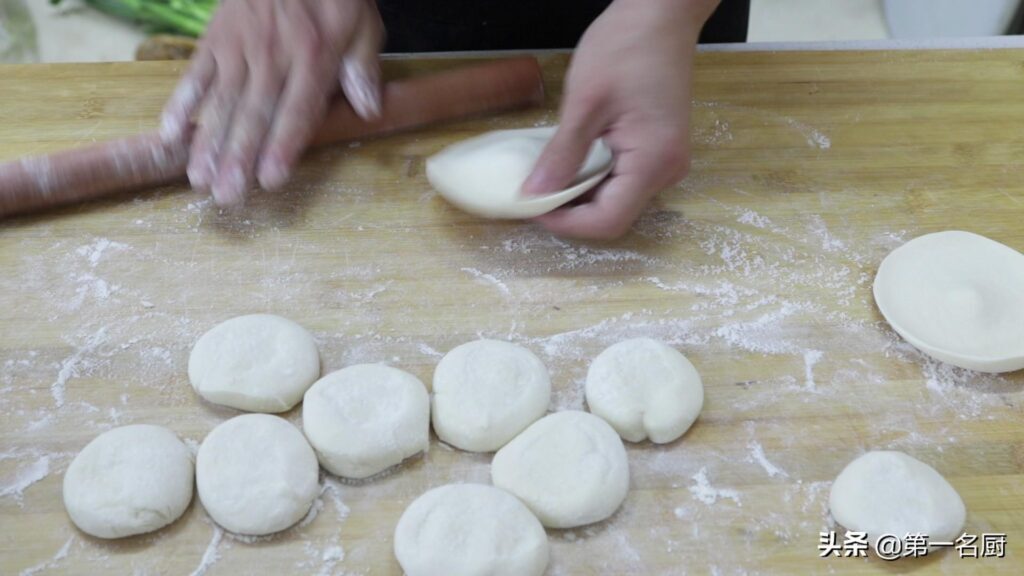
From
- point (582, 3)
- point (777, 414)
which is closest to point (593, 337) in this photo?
point (777, 414)

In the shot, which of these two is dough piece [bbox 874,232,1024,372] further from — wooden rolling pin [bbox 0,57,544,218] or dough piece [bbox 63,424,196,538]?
dough piece [bbox 63,424,196,538]

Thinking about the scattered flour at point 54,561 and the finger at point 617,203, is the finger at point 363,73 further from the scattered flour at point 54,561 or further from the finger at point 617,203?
the scattered flour at point 54,561

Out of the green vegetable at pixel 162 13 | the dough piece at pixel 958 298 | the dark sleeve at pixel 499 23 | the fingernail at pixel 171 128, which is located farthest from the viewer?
the green vegetable at pixel 162 13

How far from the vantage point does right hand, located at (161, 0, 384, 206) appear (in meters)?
1.54

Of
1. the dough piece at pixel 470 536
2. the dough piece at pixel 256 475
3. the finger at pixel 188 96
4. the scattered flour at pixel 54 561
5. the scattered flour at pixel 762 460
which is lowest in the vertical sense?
the scattered flour at pixel 762 460

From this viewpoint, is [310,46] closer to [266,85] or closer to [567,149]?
[266,85]

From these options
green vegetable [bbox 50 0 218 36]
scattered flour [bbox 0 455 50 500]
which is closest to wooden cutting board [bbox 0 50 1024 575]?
scattered flour [bbox 0 455 50 500]

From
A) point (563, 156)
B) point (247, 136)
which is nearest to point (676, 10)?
point (563, 156)

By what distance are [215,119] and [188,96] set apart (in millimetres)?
86

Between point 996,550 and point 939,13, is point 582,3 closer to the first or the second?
point 996,550

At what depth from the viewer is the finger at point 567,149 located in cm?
140

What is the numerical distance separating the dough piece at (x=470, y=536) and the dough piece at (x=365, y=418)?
0.09 m

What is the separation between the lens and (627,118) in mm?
1421

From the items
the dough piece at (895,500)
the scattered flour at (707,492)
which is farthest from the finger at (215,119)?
the dough piece at (895,500)
